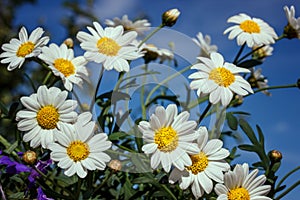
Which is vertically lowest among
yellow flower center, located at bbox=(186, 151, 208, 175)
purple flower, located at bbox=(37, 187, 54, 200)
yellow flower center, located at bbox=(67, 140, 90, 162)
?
purple flower, located at bbox=(37, 187, 54, 200)

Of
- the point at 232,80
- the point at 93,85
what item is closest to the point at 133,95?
the point at 93,85

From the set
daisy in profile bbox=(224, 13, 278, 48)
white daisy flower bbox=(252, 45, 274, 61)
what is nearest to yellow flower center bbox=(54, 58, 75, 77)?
daisy in profile bbox=(224, 13, 278, 48)

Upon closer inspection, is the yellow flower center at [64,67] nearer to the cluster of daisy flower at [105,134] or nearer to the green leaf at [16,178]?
the cluster of daisy flower at [105,134]

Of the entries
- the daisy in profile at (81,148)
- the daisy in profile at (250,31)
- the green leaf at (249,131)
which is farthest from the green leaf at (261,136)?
the daisy in profile at (81,148)

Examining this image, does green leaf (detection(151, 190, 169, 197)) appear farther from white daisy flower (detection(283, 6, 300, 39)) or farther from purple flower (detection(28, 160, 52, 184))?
white daisy flower (detection(283, 6, 300, 39))

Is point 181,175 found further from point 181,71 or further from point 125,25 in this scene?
point 125,25
